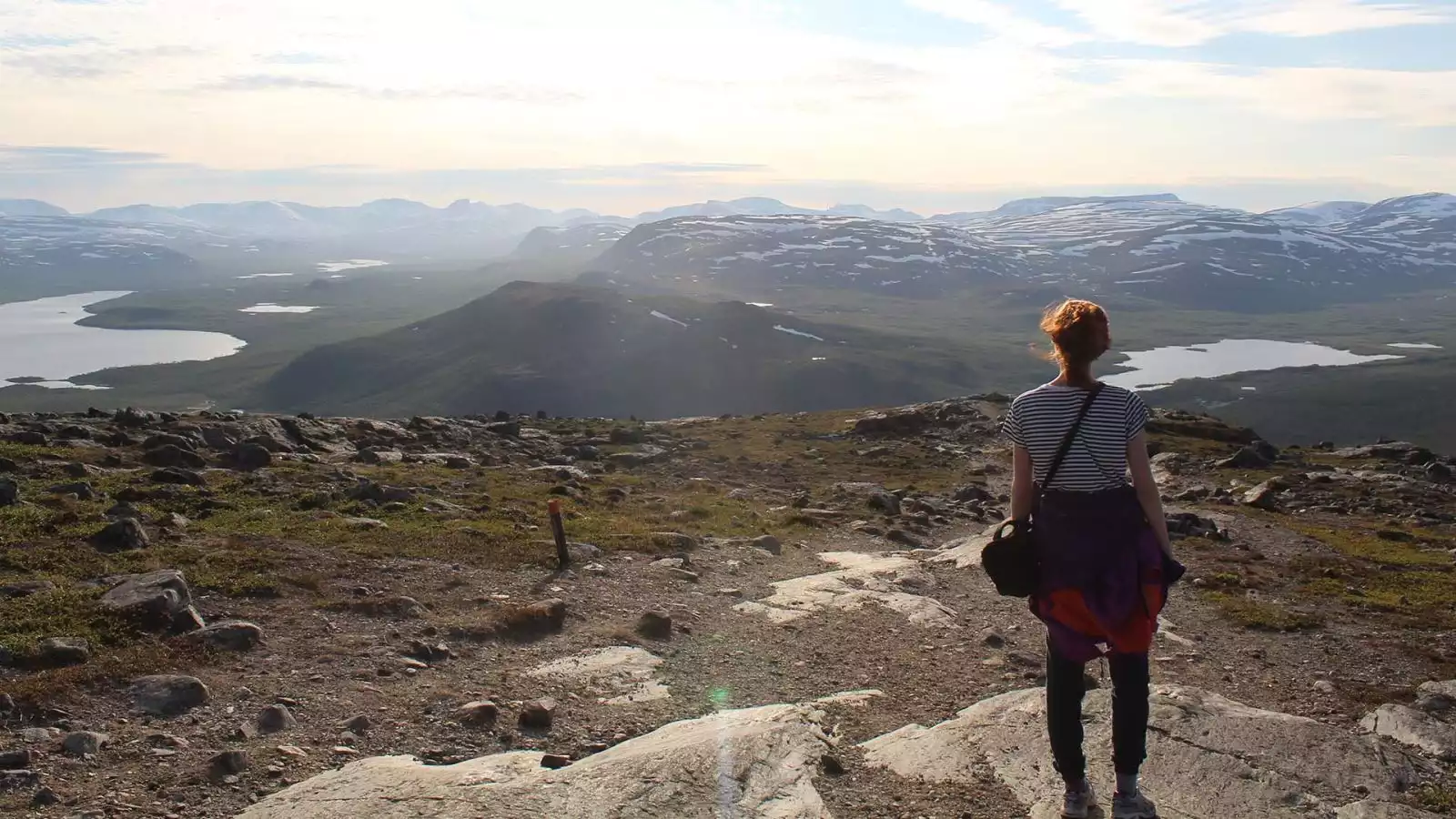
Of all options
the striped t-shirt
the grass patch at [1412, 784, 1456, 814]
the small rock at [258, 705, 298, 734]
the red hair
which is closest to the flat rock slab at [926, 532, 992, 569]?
the grass patch at [1412, 784, 1456, 814]

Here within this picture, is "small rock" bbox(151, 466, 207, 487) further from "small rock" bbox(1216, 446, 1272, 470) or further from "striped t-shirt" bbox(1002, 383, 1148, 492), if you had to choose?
"small rock" bbox(1216, 446, 1272, 470)

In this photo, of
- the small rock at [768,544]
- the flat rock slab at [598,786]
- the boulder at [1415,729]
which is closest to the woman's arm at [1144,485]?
the flat rock slab at [598,786]

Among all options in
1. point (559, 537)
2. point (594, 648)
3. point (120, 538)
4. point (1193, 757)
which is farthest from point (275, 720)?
point (1193, 757)

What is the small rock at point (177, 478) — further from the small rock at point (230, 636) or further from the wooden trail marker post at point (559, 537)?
the small rock at point (230, 636)

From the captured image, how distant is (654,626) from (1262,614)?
12.1m

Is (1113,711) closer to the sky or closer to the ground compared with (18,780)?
closer to the sky

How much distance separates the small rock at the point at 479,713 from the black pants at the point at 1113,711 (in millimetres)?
6429

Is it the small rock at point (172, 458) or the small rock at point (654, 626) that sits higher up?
the small rock at point (172, 458)

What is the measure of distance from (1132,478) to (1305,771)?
14.0 feet

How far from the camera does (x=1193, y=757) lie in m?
9.98

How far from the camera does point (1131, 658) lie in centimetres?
794

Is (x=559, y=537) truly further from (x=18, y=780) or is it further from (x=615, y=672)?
(x=18, y=780)

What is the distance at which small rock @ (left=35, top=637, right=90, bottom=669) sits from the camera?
12.1 m

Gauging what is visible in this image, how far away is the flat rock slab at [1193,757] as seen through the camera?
9.16 metres
